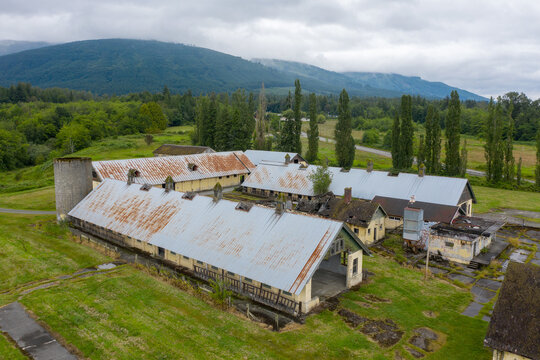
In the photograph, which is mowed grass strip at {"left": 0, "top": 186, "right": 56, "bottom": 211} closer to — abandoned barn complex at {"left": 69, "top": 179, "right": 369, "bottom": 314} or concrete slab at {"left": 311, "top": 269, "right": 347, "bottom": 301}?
abandoned barn complex at {"left": 69, "top": 179, "right": 369, "bottom": 314}

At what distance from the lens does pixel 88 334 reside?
63.9 ft

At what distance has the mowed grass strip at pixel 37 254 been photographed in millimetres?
27469

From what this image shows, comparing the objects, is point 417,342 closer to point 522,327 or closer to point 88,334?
point 522,327

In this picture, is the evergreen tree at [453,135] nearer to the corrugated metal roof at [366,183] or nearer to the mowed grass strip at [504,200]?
the mowed grass strip at [504,200]

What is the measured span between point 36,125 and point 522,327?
126m

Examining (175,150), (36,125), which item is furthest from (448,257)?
(36,125)

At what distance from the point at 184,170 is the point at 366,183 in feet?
85.6

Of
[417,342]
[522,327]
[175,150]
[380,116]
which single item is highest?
[380,116]

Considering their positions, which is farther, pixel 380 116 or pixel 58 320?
pixel 380 116

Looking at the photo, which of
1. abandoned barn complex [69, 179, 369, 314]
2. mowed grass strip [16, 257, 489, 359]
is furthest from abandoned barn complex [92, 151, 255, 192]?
mowed grass strip [16, 257, 489, 359]

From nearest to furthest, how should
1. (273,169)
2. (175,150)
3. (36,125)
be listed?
(273,169) → (175,150) → (36,125)

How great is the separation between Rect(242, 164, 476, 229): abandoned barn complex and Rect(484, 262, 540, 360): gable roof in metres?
20.1

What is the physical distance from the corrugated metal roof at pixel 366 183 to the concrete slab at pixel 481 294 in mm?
15335

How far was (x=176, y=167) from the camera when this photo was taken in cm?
5516
